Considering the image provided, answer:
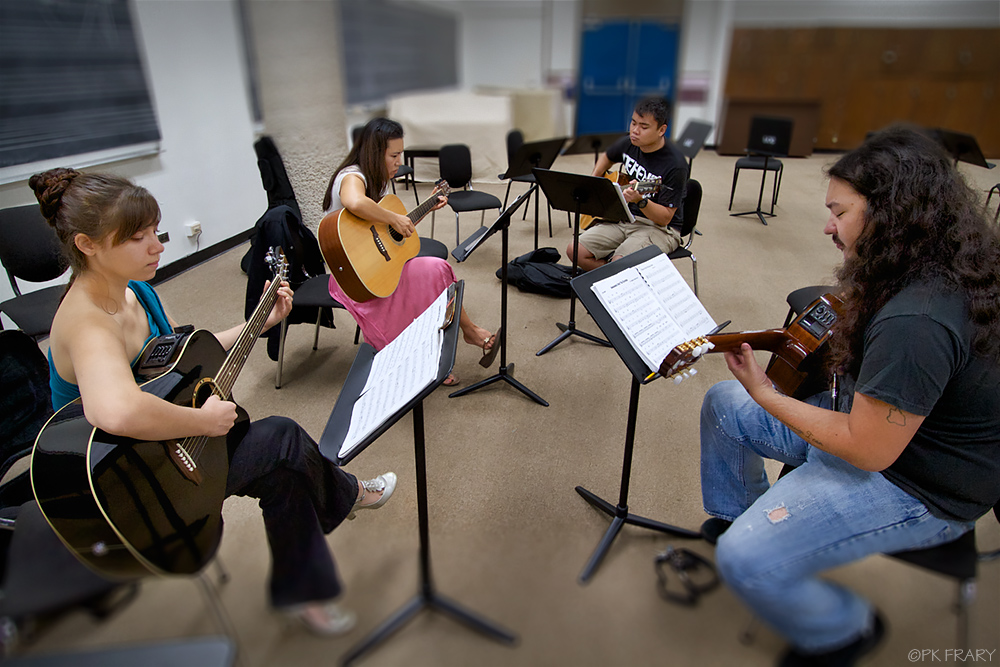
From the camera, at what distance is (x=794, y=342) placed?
1396 millimetres

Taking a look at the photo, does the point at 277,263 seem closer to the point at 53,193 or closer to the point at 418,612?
the point at 53,193

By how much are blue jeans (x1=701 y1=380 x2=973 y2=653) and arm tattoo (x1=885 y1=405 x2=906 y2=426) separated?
0.21 m

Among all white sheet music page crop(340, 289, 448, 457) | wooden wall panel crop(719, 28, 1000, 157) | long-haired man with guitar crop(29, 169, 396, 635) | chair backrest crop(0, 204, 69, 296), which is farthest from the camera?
chair backrest crop(0, 204, 69, 296)

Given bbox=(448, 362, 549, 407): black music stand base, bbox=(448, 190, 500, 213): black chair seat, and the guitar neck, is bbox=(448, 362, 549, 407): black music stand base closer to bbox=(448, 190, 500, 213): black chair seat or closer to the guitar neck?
the guitar neck

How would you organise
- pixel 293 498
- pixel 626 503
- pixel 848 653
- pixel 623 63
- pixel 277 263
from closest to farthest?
pixel 848 653
pixel 293 498
pixel 626 503
pixel 623 63
pixel 277 263

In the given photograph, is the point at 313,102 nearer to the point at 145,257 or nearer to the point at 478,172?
the point at 145,257

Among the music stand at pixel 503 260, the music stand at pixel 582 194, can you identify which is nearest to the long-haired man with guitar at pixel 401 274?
the music stand at pixel 503 260

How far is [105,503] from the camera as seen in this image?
0.89m

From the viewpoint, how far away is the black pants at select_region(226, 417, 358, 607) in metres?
0.63

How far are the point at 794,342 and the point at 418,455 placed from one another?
40.7 inches

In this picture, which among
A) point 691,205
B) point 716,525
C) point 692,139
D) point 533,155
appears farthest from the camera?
point 692,139

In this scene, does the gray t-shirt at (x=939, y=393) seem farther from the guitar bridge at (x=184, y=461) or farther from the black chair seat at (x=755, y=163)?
the black chair seat at (x=755, y=163)

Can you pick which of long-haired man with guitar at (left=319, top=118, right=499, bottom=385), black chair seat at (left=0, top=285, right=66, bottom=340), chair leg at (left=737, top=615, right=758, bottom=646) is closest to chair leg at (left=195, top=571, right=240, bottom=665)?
chair leg at (left=737, top=615, right=758, bottom=646)

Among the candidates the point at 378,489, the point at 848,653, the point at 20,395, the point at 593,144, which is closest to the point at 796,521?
the point at 848,653
